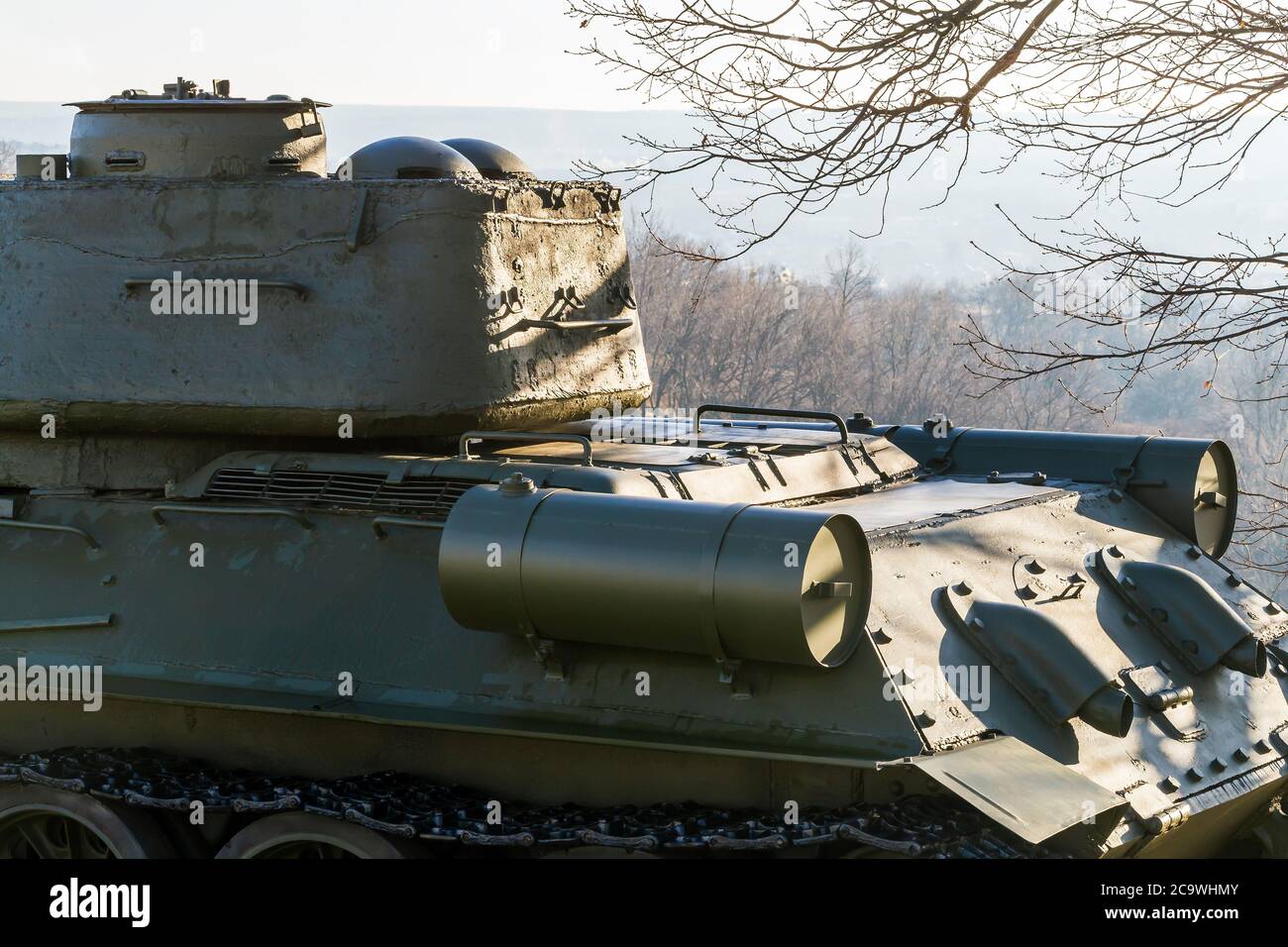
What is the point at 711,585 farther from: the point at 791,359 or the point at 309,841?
the point at 791,359

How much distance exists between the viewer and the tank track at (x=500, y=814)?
18.4 feet

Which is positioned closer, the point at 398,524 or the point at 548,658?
the point at 548,658

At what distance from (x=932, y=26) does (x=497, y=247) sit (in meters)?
2.21

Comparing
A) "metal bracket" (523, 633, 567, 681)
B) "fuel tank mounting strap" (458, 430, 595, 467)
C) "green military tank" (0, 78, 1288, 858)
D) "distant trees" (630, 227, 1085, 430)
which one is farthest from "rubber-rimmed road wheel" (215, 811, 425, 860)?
"distant trees" (630, 227, 1085, 430)

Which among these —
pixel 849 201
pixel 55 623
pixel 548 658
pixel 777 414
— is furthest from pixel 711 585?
pixel 849 201

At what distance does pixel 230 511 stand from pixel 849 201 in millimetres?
128713

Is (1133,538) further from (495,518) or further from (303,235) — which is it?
(303,235)

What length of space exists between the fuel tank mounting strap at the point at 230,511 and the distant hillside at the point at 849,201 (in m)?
73.0

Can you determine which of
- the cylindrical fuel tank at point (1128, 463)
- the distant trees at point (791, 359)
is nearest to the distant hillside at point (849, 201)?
the distant trees at point (791, 359)

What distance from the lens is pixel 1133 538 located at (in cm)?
831

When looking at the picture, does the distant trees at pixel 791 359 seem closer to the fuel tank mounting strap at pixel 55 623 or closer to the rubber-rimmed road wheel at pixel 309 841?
the fuel tank mounting strap at pixel 55 623

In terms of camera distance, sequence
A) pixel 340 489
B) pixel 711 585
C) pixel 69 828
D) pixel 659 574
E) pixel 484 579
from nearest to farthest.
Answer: pixel 711 585 < pixel 659 574 < pixel 484 579 < pixel 69 828 < pixel 340 489

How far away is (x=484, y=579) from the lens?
6.26 metres

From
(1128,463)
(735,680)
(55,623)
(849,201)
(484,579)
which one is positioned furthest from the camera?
(849,201)
